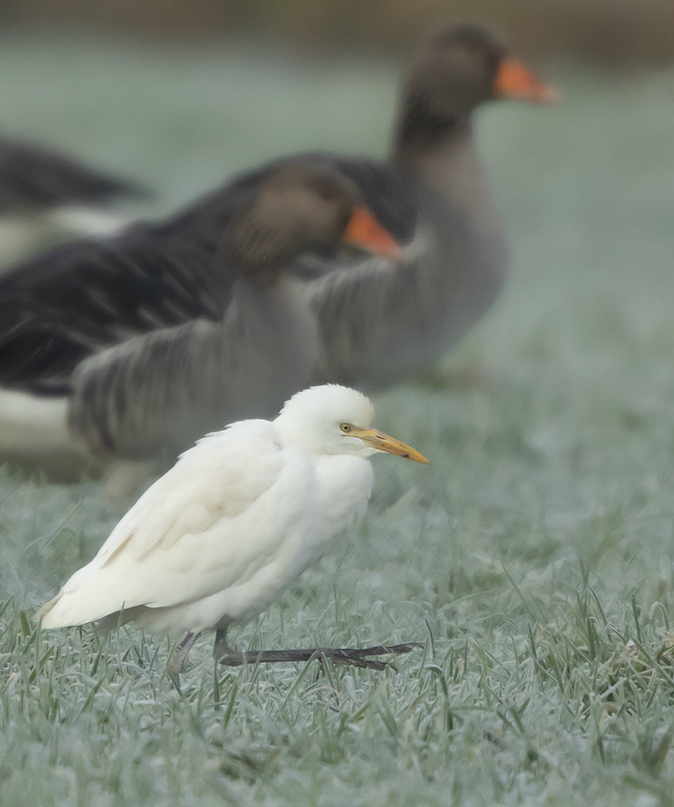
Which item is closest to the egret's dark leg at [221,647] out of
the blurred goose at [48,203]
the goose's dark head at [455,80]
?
the goose's dark head at [455,80]

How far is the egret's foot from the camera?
2719mm

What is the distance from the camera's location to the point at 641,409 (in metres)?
6.23

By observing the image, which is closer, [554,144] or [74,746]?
[74,746]

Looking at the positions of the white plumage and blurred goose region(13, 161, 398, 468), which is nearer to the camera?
the white plumage

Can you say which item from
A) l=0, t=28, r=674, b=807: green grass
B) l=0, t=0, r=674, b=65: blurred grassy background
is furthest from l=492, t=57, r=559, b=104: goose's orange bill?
l=0, t=0, r=674, b=65: blurred grassy background

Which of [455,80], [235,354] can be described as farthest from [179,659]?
[455,80]

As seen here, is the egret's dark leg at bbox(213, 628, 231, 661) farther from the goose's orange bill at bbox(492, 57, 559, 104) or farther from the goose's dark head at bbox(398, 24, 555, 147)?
the goose's orange bill at bbox(492, 57, 559, 104)

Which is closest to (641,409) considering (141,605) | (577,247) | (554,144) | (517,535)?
(517,535)

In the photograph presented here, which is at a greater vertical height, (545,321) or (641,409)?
(641,409)

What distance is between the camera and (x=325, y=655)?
8.80 ft

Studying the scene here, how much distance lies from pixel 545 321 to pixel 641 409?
2893mm

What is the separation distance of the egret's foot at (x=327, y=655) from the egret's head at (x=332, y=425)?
41cm

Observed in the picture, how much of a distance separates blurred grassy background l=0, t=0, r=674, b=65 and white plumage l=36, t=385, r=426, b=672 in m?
19.6

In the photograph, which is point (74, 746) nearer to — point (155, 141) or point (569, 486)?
point (569, 486)
